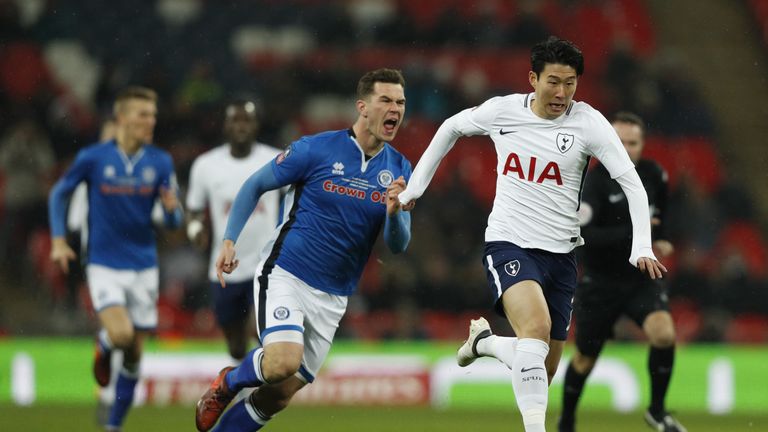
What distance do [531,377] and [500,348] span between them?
57 centimetres

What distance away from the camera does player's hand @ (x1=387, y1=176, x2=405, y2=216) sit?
764 cm

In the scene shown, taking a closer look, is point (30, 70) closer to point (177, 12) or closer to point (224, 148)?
point (177, 12)

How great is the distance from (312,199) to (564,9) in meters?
15.8

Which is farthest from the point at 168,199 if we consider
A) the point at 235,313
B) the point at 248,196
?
the point at 248,196

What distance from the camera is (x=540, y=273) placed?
7.64 meters

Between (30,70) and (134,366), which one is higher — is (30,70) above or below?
above

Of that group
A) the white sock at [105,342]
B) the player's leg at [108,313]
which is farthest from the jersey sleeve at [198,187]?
the white sock at [105,342]

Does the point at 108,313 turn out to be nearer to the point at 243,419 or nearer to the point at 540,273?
the point at 243,419

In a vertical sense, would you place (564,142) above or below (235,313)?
above

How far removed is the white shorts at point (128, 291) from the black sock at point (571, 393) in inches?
138

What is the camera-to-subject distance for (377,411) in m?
14.0

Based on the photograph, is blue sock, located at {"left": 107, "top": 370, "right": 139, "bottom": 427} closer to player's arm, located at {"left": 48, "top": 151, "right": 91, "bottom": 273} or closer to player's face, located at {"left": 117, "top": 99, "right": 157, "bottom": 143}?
player's arm, located at {"left": 48, "top": 151, "right": 91, "bottom": 273}

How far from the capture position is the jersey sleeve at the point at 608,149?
7477 millimetres

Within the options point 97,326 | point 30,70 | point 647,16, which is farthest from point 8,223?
point 647,16
